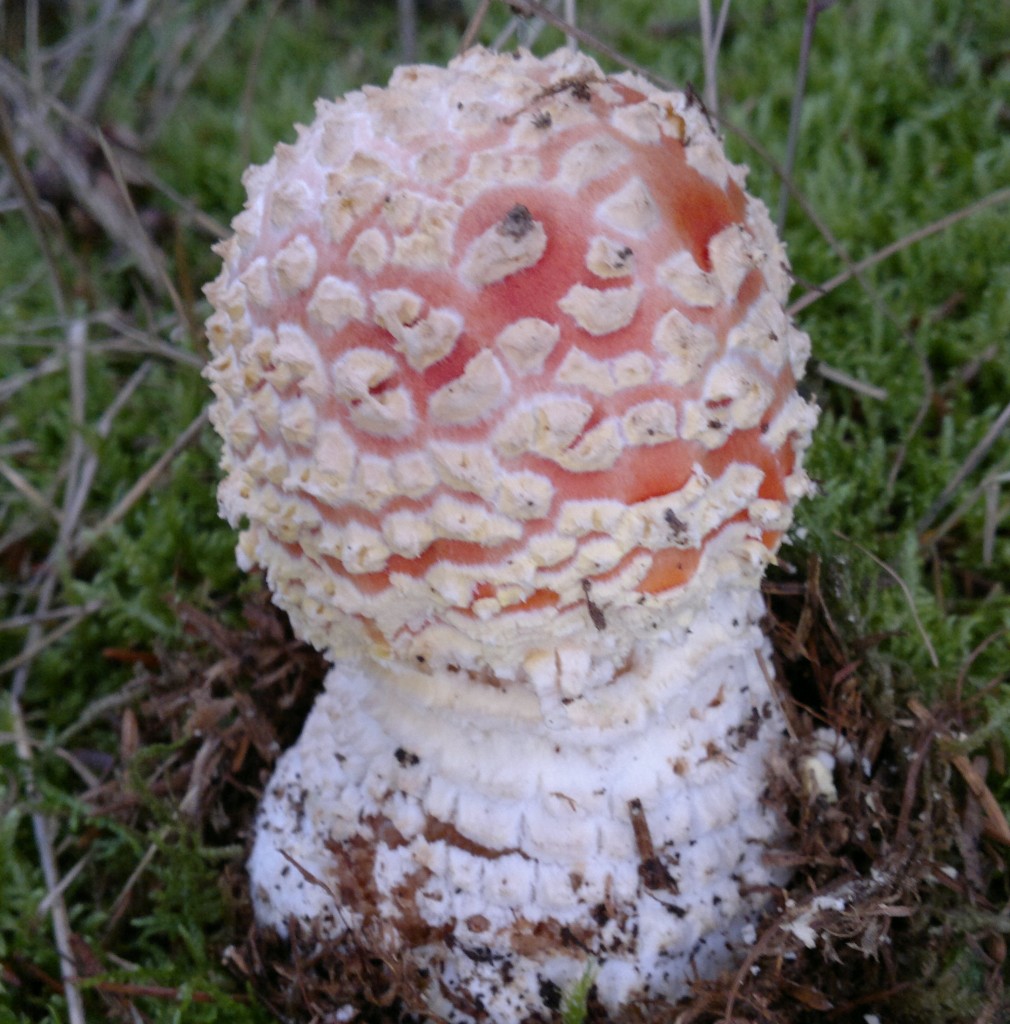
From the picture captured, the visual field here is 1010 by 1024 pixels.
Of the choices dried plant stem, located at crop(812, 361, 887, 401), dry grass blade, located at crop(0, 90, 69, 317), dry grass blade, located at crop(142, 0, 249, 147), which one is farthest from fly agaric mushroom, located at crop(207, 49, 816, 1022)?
dry grass blade, located at crop(142, 0, 249, 147)

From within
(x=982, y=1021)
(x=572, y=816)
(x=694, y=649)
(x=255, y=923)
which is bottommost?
(x=255, y=923)

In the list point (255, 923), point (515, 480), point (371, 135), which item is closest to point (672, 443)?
point (515, 480)

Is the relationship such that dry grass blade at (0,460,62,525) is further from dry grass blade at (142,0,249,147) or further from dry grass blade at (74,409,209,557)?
dry grass blade at (142,0,249,147)

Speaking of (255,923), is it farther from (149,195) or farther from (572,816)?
(149,195)

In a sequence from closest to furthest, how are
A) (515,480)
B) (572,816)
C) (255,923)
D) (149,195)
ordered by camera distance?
(515,480), (572,816), (255,923), (149,195)

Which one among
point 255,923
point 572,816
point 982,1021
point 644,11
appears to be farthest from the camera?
point 644,11

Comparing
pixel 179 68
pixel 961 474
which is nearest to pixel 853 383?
pixel 961 474
